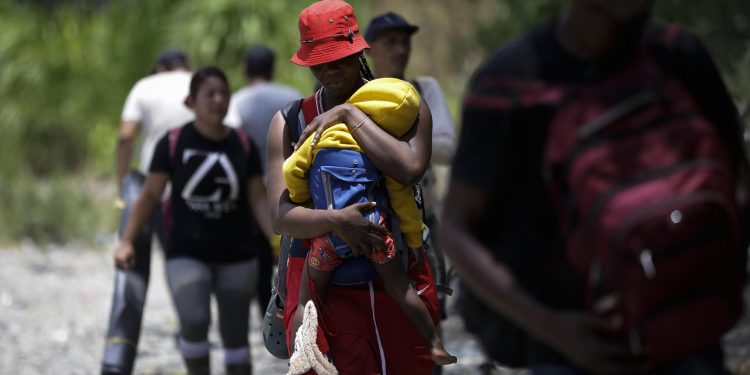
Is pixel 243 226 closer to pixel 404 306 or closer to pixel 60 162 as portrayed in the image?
pixel 404 306

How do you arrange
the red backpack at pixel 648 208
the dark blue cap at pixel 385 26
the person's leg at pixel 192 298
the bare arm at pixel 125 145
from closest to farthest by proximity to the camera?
the red backpack at pixel 648 208 < the dark blue cap at pixel 385 26 < the person's leg at pixel 192 298 < the bare arm at pixel 125 145

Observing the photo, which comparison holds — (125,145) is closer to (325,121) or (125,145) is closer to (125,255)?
(125,255)

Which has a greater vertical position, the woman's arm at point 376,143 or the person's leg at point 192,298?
the woman's arm at point 376,143

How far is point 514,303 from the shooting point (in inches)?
118

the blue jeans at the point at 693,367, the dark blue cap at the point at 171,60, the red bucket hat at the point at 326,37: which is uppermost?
the red bucket hat at the point at 326,37

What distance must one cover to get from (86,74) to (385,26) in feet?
39.3

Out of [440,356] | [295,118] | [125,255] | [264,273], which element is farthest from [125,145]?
[440,356]

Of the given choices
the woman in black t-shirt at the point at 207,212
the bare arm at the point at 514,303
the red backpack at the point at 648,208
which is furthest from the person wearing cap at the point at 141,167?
the red backpack at the point at 648,208

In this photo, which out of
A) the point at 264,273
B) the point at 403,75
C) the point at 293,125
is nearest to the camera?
the point at 293,125

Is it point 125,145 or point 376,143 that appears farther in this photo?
point 125,145

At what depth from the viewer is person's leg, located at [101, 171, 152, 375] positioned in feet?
23.9

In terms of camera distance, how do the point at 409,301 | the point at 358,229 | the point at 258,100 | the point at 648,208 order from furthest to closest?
the point at 258,100 → the point at 409,301 → the point at 358,229 → the point at 648,208

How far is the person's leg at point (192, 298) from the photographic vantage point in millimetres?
6637

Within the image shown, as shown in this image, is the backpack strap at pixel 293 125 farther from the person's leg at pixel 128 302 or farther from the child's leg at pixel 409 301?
the person's leg at pixel 128 302
